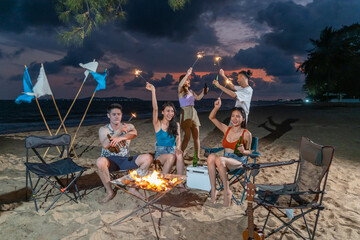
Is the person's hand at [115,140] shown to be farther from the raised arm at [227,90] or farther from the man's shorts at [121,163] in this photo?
the raised arm at [227,90]

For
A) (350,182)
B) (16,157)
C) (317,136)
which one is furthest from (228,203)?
(317,136)

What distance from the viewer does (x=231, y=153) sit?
367 centimetres

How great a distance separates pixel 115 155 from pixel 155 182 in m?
1.00

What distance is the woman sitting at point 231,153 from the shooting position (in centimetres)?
325

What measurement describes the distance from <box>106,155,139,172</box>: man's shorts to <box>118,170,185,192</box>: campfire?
12.8 inches

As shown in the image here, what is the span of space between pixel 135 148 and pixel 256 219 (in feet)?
15.4

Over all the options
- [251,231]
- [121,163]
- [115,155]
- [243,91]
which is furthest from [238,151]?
[115,155]

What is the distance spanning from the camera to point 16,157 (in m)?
5.87

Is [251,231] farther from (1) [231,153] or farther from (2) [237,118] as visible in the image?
(2) [237,118]

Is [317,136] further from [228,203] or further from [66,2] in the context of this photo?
[66,2]

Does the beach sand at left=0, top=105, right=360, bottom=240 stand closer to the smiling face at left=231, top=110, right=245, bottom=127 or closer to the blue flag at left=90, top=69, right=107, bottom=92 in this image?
the smiling face at left=231, top=110, right=245, bottom=127

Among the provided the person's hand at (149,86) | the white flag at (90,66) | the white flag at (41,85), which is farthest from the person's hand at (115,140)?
the white flag at (41,85)

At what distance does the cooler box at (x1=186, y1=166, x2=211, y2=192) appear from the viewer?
3.65 m

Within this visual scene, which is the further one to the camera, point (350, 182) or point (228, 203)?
point (350, 182)
